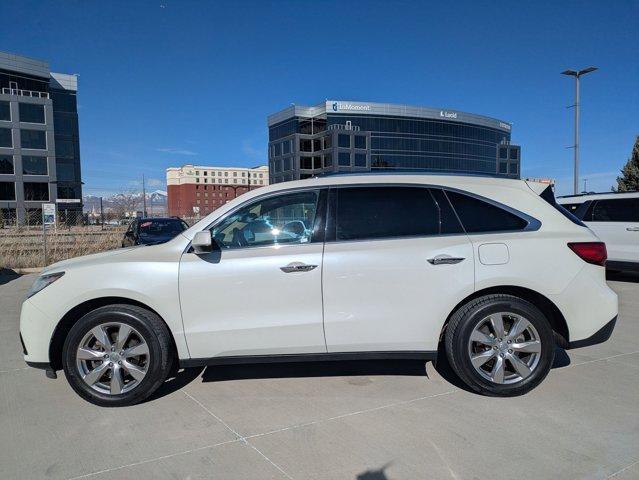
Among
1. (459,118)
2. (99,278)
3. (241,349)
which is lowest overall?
(241,349)

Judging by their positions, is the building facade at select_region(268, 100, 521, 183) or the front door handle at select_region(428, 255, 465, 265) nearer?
the front door handle at select_region(428, 255, 465, 265)

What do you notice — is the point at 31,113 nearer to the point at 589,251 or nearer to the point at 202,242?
the point at 202,242

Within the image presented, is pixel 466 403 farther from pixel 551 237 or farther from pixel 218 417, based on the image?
pixel 218 417

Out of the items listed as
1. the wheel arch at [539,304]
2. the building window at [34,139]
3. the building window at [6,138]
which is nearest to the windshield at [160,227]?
the wheel arch at [539,304]

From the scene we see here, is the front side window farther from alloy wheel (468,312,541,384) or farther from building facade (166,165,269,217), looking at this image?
building facade (166,165,269,217)

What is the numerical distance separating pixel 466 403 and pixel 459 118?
9963 cm

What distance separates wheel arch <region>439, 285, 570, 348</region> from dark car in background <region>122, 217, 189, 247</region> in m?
12.3

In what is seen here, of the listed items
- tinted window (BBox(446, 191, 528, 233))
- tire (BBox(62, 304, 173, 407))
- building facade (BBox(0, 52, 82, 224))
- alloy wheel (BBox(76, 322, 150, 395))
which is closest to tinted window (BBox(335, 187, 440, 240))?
tinted window (BBox(446, 191, 528, 233))

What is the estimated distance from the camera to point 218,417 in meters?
3.45

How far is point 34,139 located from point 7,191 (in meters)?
7.13

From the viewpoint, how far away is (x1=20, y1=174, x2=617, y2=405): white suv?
11.7 ft

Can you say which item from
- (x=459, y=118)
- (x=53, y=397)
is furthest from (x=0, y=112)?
(x=459, y=118)

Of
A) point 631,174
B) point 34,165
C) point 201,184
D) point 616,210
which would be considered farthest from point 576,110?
point 201,184

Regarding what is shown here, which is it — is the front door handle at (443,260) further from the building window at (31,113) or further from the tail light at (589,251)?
the building window at (31,113)
